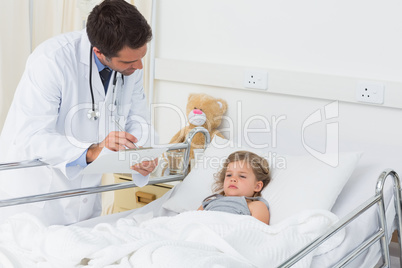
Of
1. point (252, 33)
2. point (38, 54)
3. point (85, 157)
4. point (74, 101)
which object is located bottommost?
point (85, 157)

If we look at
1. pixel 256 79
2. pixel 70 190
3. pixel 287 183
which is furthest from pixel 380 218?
pixel 70 190

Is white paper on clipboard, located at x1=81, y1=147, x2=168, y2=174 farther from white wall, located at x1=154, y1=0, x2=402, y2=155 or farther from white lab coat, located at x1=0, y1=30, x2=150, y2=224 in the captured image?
white wall, located at x1=154, y1=0, x2=402, y2=155

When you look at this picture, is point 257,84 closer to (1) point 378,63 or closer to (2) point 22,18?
(1) point 378,63

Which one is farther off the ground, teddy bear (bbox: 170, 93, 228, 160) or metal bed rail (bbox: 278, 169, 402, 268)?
teddy bear (bbox: 170, 93, 228, 160)

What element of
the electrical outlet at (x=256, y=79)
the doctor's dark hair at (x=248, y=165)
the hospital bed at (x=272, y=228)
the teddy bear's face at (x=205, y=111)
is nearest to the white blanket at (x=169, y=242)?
the hospital bed at (x=272, y=228)

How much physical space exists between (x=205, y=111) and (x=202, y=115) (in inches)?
1.8

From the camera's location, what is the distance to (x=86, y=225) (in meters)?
1.97

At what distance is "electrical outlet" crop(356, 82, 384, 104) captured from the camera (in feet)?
7.26

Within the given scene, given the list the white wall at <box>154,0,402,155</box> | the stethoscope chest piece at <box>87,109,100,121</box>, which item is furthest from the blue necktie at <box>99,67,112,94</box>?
the white wall at <box>154,0,402,155</box>

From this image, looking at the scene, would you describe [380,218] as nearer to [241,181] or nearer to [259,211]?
[259,211]

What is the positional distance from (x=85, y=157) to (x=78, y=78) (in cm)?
34

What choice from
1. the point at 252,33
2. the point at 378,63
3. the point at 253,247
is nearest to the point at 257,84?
the point at 252,33

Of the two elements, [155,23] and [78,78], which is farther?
[155,23]

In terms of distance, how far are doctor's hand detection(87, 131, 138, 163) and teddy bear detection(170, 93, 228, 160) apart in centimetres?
72
